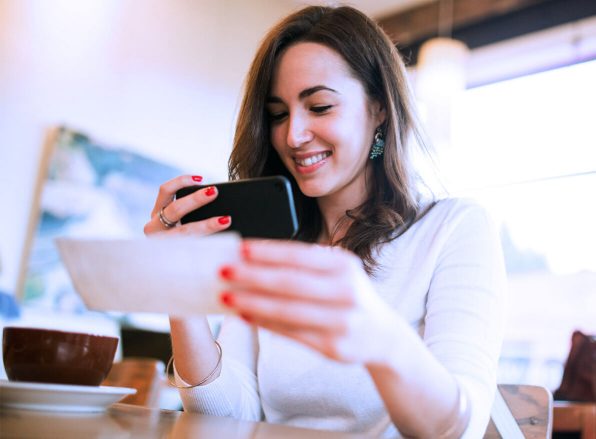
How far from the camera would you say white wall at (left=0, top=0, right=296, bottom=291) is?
2863mm

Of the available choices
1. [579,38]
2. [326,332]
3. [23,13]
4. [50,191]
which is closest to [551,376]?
[579,38]

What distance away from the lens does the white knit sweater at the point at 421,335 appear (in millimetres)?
867

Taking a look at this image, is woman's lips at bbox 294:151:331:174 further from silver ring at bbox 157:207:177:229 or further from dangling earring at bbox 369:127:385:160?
silver ring at bbox 157:207:177:229

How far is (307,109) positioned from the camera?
1202 millimetres

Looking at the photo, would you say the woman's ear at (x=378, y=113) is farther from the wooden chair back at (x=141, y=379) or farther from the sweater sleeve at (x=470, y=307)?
the wooden chair back at (x=141, y=379)

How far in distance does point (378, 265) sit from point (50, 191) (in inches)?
84.2

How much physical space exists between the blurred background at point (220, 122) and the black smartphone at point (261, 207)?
201 cm

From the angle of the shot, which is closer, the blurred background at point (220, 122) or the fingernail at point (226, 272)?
the fingernail at point (226, 272)

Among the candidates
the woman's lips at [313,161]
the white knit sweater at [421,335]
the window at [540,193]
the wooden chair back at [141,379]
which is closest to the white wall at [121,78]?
the window at [540,193]

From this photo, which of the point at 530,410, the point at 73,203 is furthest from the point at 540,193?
the point at 530,410

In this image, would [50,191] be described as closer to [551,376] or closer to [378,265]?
[378,265]

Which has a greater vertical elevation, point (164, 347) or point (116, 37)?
Answer: point (116, 37)

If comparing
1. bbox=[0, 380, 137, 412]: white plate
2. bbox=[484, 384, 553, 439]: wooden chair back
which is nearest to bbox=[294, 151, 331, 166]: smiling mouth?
bbox=[484, 384, 553, 439]: wooden chair back

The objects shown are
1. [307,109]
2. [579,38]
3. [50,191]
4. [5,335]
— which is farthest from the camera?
[579,38]
